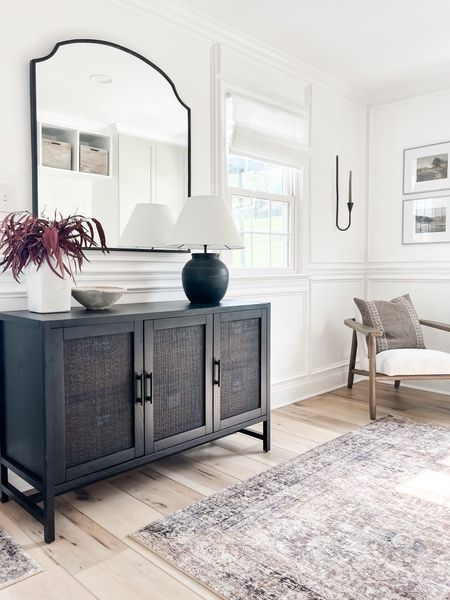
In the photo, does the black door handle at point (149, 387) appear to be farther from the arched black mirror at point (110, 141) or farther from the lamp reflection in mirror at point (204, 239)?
the arched black mirror at point (110, 141)

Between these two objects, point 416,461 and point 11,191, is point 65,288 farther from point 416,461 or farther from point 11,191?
point 416,461

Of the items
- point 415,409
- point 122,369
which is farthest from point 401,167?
point 122,369

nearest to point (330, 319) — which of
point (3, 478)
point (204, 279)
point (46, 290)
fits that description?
point (204, 279)

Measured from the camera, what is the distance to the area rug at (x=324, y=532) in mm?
1521

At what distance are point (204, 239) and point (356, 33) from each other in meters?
1.76

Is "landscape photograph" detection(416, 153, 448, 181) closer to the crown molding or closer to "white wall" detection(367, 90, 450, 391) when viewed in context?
"white wall" detection(367, 90, 450, 391)

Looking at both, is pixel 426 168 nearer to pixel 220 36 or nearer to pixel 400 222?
pixel 400 222

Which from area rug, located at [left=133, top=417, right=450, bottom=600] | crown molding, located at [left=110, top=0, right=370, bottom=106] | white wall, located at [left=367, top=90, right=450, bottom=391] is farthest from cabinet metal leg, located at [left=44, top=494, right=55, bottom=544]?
white wall, located at [left=367, top=90, right=450, bottom=391]

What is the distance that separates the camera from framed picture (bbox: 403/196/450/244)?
388 cm

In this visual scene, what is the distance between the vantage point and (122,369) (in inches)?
80.0

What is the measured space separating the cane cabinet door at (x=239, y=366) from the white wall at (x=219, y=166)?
491mm

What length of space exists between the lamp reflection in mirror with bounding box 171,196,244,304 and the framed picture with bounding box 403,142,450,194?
2184 mm

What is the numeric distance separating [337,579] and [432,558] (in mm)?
361

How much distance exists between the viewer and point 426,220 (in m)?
3.98
